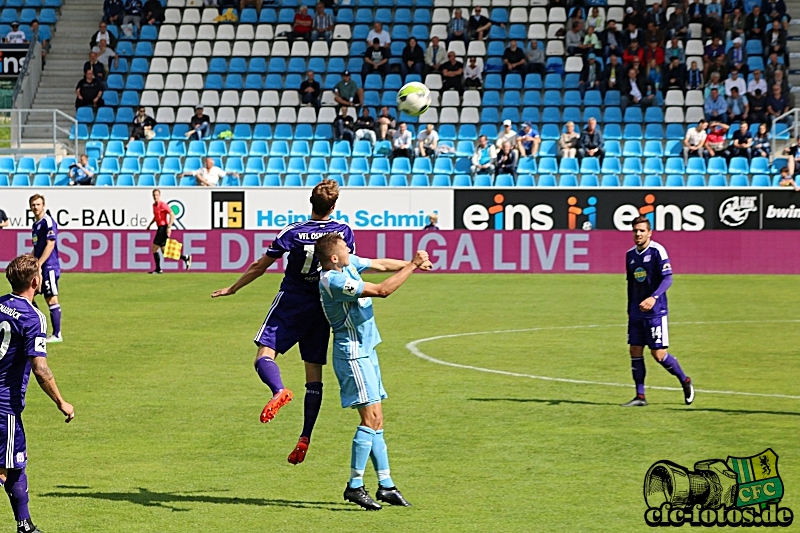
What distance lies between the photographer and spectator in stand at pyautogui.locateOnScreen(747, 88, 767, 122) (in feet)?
109

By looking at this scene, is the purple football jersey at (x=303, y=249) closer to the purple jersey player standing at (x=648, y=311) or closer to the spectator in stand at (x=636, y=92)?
the purple jersey player standing at (x=648, y=311)

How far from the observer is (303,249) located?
8.91m

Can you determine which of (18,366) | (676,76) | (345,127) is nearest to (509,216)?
(345,127)

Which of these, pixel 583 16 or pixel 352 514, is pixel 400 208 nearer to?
pixel 583 16

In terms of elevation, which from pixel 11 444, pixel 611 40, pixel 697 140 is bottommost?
A: pixel 11 444

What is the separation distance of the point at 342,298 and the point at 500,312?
13742 millimetres

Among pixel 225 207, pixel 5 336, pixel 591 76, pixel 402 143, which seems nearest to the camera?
pixel 5 336

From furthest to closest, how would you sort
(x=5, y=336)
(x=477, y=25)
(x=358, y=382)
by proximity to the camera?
(x=477, y=25) < (x=358, y=382) < (x=5, y=336)

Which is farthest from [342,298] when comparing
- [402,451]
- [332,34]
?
[332,34]

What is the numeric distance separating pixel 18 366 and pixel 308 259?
2.54 meters

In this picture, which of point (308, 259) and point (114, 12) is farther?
point (114, 12)

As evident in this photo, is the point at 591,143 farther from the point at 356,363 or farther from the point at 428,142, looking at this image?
the point at 356,363

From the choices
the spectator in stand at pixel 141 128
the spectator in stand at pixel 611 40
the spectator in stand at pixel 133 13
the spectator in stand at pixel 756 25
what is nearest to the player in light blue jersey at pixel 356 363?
the spectator in stand at pixel 141 128

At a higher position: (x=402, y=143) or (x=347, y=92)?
(x=347, y=92)
